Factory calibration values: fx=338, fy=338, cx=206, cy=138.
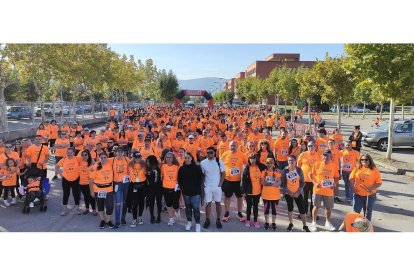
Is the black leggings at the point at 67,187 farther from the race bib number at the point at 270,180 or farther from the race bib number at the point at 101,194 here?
the race bib number at the point at 270,180

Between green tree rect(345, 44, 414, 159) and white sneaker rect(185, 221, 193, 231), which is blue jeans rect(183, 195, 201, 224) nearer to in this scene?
white sneaker rect(185, 221, 193, 231)

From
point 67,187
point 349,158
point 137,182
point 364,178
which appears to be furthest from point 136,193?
point 349,158

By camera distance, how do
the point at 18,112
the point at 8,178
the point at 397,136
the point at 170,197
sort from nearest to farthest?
the point at 170,197 < the point at 8,178 < the point at 397,136 < the point at 18,112

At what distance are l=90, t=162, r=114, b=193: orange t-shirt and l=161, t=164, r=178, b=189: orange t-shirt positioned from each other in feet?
3.40

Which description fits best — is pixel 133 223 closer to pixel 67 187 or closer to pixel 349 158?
pixel 67 187

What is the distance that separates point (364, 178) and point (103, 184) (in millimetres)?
4996

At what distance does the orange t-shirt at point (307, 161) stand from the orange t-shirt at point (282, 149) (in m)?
1.97

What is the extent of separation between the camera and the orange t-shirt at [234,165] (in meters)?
7.23

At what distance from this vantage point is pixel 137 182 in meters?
6.75

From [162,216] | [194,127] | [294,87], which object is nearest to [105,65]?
[294,87]

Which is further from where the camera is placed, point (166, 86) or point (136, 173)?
point (166, 86)

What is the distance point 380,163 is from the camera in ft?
44.1

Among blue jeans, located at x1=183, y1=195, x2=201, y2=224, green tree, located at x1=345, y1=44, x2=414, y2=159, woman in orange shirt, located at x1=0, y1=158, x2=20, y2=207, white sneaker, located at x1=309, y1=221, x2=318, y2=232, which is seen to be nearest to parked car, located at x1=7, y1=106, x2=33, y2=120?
woman in orange shirt, located at x1=0, y1=158, x2=20, y2=207

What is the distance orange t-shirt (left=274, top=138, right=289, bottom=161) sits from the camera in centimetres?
953
